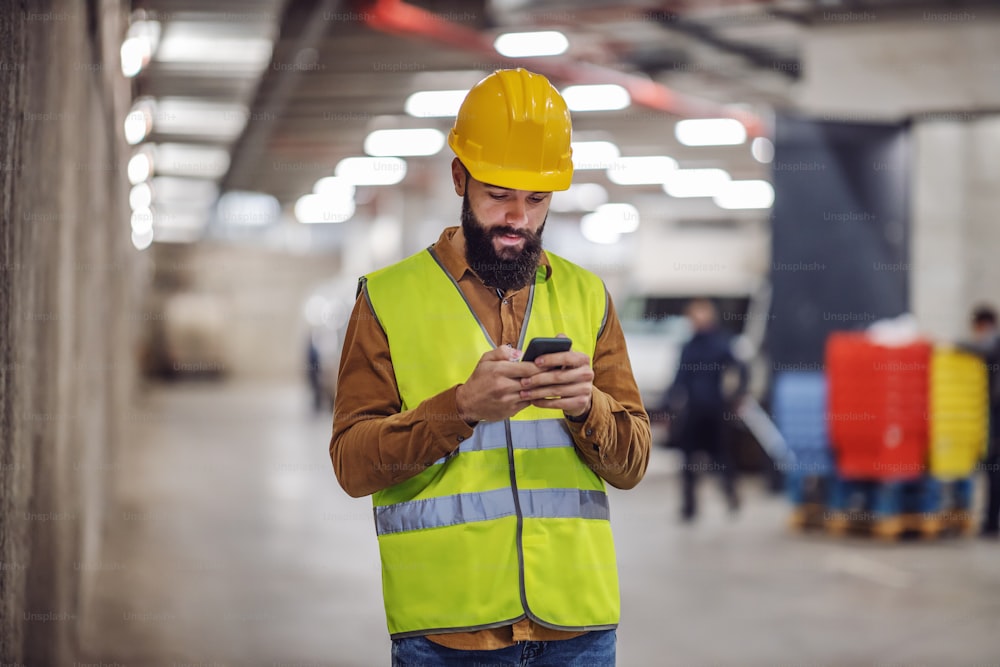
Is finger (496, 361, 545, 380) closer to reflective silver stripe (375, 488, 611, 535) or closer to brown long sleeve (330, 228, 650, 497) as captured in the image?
brown long sleeve (330, 228, 650, 497)

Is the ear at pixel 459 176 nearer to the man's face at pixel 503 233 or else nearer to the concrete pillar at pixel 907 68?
the man's face at pixel 503 233

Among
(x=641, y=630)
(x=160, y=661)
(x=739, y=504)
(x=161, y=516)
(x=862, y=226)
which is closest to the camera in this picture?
(x=160, y=661)

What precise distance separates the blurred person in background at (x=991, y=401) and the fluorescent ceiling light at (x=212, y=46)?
649 cm

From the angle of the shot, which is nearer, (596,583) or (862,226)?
(596,583)

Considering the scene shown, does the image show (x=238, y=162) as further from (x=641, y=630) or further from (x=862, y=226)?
(x=641, y=630)

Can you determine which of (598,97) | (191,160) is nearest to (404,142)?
(191,160)

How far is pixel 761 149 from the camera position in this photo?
1962cm

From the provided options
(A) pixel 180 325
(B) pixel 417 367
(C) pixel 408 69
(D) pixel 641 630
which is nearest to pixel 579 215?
(A) pixel 180 325

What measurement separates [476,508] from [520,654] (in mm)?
290

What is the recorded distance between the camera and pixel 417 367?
7.11ft

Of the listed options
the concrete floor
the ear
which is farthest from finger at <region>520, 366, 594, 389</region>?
the concrete floor

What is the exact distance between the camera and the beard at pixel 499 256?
215 cm

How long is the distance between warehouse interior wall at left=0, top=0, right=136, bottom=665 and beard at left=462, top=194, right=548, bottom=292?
1.41m

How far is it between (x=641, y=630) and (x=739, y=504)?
4598mm
